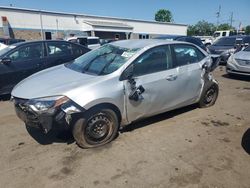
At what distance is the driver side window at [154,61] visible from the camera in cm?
409

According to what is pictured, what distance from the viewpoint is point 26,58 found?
6668 mm

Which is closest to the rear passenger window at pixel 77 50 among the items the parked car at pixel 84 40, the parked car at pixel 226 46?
the parked car at pixel 226 46

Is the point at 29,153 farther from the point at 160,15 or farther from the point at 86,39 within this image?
the point at 160,15

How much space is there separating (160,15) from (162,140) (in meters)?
89.5

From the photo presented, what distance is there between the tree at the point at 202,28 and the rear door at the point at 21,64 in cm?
7644

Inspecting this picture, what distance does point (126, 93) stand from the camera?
3883 mm

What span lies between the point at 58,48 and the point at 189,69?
4165mm

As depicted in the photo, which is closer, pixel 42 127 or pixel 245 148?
pixel 42 127

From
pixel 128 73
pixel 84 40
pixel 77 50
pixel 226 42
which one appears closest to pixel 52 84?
pixel 128 73

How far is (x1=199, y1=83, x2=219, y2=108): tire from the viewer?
17.9 ft

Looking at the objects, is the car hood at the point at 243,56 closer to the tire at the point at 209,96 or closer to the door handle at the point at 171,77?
the tire at the point at 209,96

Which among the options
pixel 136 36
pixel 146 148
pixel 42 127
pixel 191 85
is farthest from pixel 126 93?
pixel 136 36

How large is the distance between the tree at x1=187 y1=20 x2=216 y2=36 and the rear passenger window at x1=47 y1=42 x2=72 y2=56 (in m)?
75.5

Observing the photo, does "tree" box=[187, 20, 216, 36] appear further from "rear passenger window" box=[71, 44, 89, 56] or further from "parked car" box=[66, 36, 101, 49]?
"rear passenger window" box=[71, 44, 89, 56]
